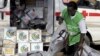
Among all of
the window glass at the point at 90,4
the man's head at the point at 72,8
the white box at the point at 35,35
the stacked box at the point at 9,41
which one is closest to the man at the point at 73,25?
the man's head at the point at 72,8

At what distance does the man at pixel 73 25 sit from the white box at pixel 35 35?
2.56m

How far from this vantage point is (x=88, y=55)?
9.09 meters

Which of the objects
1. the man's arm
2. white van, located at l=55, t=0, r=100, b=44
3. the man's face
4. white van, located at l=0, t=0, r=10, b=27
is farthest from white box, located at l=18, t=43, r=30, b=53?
the man's arm

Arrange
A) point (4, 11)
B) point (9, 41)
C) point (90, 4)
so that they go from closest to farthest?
point (4, 11) → point (9, 41) → point (90, 4)

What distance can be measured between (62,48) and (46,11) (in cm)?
346

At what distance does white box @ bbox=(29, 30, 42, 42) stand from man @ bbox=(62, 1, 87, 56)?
256cm

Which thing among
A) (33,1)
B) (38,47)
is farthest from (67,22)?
(33,1)

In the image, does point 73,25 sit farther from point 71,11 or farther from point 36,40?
point 36,40

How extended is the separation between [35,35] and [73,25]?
2.82 m

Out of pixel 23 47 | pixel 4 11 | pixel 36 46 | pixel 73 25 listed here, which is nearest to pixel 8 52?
pixel 23 47

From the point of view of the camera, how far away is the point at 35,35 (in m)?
11.7

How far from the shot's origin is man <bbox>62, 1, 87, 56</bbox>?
887cm

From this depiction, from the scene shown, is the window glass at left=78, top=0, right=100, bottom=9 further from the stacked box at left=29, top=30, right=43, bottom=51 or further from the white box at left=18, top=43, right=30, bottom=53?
the white box at left=18, top=43, right=30, bottom=53

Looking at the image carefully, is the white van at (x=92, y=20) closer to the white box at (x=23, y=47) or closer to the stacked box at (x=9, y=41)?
the white box at (x=23, y=47)
